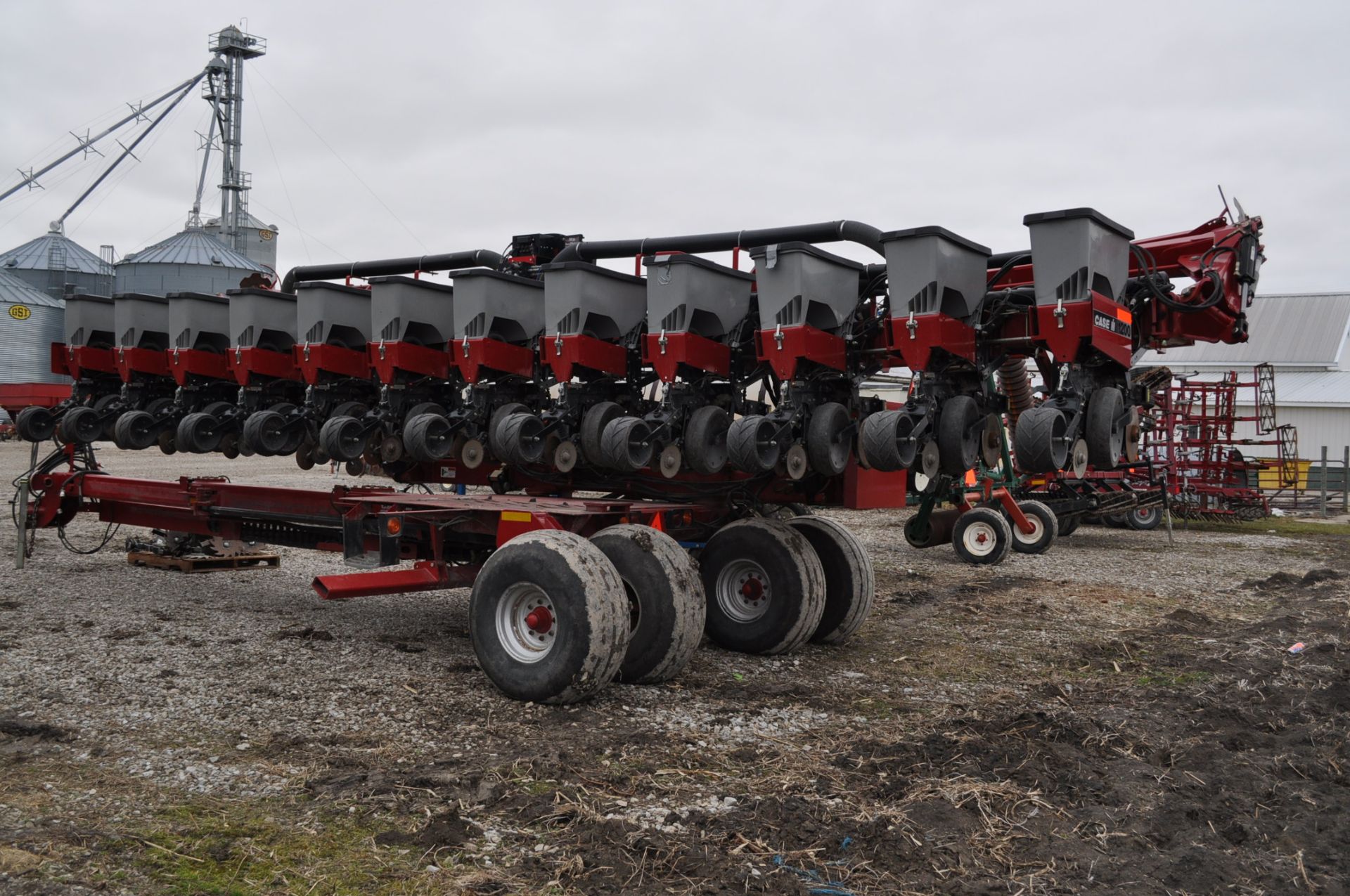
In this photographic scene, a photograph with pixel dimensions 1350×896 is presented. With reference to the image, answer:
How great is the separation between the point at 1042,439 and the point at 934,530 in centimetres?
809

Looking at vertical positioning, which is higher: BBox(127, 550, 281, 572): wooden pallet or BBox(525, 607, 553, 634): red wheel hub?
BBox(525, 607, 553, 634): red wheel hub

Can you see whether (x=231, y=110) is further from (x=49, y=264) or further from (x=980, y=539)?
(x=980, y=539)

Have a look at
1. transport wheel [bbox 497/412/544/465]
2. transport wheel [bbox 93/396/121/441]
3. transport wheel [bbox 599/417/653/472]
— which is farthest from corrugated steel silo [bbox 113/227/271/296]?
transport wheel [bbox 599/417/653/472]

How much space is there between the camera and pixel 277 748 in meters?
5.22

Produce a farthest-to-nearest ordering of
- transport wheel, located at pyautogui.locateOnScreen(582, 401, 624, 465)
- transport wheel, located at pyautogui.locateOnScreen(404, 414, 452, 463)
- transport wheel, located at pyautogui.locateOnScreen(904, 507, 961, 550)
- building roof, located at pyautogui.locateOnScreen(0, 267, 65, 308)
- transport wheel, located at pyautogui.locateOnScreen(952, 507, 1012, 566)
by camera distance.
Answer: building roof, located at pyautogui.locateOnScreen(0, 267, 65, 308), transport wheel, located at pyautogui.locateOnScreen(904, 507, 961, 550), transport wheel, located at pyautogui.locateOnScreen(952, 507, 1012, 566), transport wheel, located at pyautogui.locateOnScreen(404, 414, 452, 463), transport wheel, located at pyautogui.locateOnScreen(582, 401, 624, 465)

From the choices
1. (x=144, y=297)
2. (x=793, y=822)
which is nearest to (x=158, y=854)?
(x=793, y=822)

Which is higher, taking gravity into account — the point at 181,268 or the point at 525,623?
the point at 181,268

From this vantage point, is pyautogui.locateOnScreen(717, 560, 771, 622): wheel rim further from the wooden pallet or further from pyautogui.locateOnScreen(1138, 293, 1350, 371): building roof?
pyautogui.locateOnScreen(1138, 293, 1350, 371): building roof

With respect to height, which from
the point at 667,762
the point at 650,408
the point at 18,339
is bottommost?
the point at 667,762

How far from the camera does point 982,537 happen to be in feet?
43.7

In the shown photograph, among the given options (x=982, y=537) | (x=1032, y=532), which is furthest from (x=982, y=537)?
(x=1032, y=532)

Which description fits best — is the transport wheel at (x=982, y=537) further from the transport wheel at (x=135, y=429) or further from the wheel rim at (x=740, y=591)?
the transport wheel at (x=135, y=429)

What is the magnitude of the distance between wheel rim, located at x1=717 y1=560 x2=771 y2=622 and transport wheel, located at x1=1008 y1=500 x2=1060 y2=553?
302 inches

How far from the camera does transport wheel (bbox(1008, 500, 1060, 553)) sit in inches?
563
